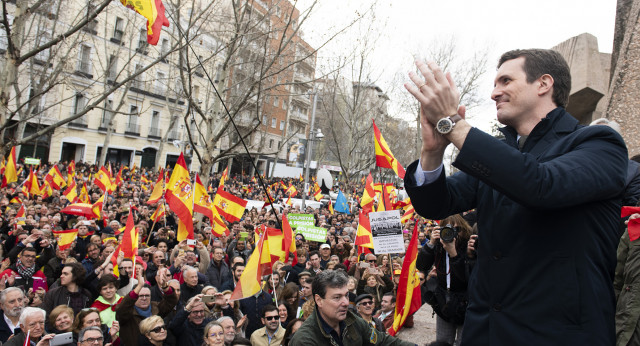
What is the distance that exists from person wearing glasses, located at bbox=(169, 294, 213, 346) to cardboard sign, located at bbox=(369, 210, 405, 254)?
327cm

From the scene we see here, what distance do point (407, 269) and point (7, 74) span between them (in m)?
5.76

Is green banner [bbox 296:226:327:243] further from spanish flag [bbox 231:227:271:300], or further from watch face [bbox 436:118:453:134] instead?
watch face [bbox 436:118:453:134]

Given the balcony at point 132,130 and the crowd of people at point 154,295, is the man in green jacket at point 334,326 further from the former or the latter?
the balcony at point 132,130

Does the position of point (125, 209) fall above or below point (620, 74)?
below

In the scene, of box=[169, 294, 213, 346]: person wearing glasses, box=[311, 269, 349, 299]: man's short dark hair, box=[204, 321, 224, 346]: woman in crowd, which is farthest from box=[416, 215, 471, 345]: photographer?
box=[169, 294, 213, 346]: person wearing glasses

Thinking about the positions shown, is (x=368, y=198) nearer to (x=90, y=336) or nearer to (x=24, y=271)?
(x=24, y=271)

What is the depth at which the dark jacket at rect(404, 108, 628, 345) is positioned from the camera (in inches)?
50.1

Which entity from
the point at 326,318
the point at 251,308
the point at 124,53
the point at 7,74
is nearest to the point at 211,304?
the point at 251,308

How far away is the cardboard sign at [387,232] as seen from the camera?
26.8 feet

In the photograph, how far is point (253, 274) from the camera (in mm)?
6762

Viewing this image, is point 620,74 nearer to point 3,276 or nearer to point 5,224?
point 3,276

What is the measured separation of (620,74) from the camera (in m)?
8.17

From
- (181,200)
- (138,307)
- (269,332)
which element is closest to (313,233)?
(181,200)

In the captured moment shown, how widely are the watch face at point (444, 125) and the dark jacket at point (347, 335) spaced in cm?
211
